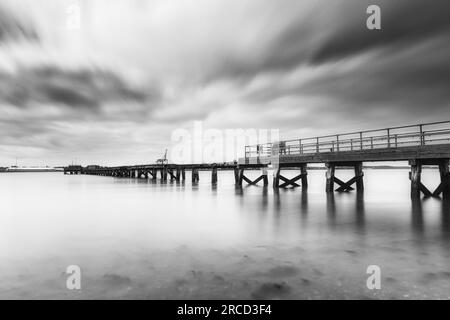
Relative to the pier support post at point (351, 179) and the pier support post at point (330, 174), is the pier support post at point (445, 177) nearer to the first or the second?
the pier support post at point (351, 179)

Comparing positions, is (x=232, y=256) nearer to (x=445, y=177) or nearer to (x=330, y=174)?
(x=445, y=177)

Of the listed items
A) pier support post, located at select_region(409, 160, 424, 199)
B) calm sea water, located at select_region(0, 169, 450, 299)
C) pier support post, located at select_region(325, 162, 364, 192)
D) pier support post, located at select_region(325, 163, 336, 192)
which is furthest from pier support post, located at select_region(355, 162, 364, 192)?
calm sea water, located at select_region(0, 169, 450, 299)

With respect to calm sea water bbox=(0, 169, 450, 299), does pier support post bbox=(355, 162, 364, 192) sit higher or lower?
higher

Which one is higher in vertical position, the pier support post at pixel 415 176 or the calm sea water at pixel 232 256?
the pier support post at pixel 415 176

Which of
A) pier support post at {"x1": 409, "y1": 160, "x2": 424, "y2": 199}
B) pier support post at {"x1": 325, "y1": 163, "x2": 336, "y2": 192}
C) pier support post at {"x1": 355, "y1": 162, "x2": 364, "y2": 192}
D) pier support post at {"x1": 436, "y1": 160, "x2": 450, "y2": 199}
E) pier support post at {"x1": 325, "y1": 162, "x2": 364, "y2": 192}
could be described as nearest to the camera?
pier support post at {"x1": 409, "y1": 160, "x2": 424, "y2": 199}

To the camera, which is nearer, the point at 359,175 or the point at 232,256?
the point at 232,256

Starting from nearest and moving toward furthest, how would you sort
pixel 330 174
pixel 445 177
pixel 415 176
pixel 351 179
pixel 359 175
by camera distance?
pixel 445 177
pixel 415 176
pixel 351 179
pixel 359 175
pixel 330 174

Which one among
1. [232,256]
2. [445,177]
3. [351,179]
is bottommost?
[232,256]

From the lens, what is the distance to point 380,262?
679 centimetres

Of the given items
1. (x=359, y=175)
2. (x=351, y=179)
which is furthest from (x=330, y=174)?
(x=359, y=175)

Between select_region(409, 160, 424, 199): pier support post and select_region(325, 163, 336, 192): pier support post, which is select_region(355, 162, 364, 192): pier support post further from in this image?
select_region(409, 160, 424, 199): pier support post

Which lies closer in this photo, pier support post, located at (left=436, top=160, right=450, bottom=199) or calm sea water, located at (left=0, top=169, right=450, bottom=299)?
calm sea water, located at (left=0, top=169, right=450, bottom=299)

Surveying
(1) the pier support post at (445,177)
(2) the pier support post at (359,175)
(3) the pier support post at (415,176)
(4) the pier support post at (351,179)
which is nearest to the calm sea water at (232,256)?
(3) the pier support post at (415,176)
